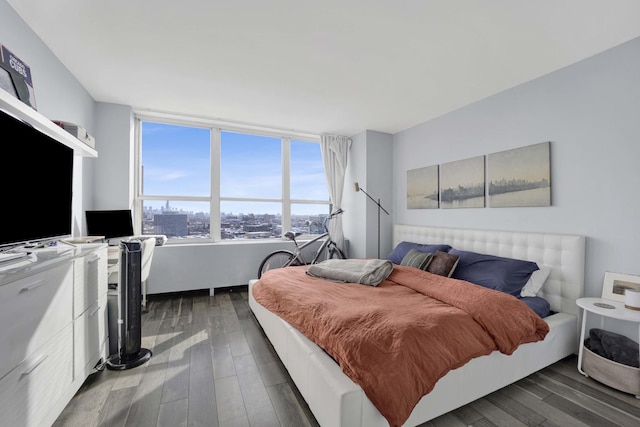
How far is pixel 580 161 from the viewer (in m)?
2.44

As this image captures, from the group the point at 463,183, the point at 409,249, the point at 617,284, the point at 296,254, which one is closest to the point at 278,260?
the point at 296,254

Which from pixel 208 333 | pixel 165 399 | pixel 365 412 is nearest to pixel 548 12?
pixel 365 412

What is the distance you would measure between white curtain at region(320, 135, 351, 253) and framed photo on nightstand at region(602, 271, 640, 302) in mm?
3209

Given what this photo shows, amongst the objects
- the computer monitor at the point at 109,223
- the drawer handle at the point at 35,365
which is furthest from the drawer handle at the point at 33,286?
the computer monitor at the point at 109,223

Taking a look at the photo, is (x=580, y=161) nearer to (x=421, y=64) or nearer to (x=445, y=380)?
(x=421, y=64)

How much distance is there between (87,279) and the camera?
187 centimetres

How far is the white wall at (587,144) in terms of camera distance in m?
2.15

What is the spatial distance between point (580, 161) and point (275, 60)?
2.85 metres

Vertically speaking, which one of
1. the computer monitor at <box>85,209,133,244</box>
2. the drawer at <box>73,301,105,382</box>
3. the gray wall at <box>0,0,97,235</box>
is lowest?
the drawer at <box>73,301,105,382</box>

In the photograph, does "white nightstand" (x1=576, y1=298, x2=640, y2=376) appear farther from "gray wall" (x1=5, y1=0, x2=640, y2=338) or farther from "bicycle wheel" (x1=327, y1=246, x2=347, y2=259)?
"bicycle wheel" (x1=327, y1=246, x2=347, y2=259)

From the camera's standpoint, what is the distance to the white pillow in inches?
98.9

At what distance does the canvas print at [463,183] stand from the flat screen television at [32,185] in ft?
12.9

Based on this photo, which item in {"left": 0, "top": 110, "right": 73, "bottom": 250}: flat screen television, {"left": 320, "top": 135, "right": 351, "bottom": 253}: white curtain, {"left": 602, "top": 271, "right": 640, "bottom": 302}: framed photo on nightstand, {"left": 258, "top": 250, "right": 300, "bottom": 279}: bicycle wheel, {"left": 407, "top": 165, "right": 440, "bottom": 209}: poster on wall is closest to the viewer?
{"left": 0, "top": 110, "right": 73, "bottom": 250}: flat screen television

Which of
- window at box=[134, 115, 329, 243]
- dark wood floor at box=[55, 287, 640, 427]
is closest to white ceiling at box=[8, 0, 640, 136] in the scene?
window at box=[134, 115, 329, 243]
